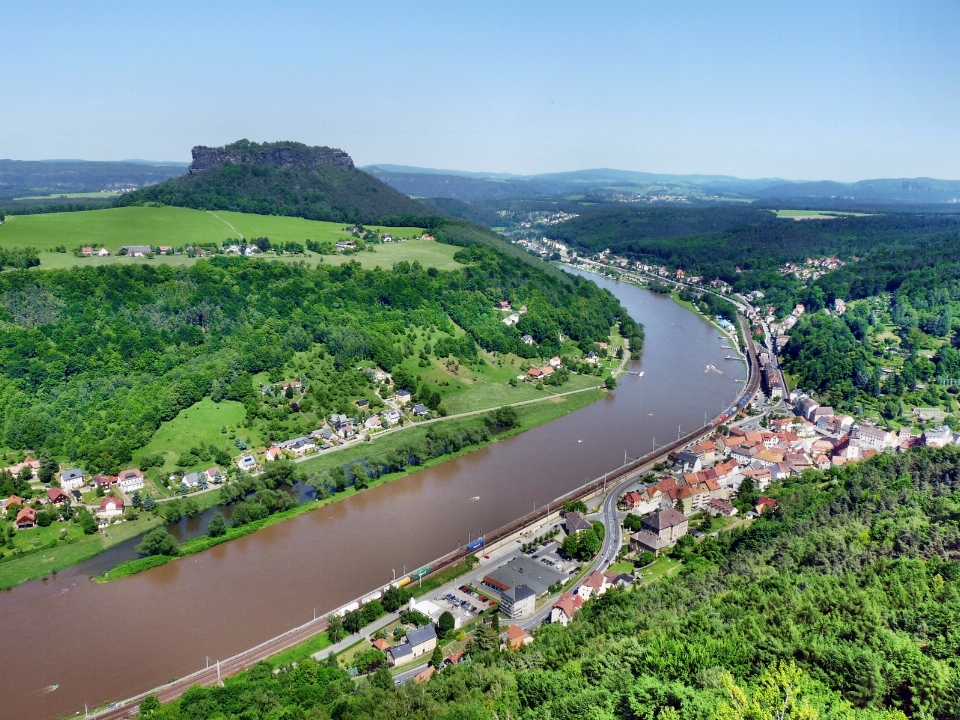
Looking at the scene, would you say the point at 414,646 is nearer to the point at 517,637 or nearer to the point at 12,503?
the point at 517,637

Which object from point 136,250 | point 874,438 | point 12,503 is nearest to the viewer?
point 12,503

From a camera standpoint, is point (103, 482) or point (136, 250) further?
point (136, 250)

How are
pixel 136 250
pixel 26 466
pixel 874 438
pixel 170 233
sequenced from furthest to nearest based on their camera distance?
pixel 170 233 < pixel 136 250 < pixel 874 438 < pixel 26 466

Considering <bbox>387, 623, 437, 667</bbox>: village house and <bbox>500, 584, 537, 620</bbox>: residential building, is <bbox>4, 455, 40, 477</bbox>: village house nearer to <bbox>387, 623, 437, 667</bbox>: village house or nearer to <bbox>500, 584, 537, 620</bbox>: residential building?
<bbox>387, 623, 437, 667</bbox>: village house

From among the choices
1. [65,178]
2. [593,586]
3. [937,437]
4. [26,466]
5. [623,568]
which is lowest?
[623,568]

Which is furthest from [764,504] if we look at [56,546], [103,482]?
[103,482]

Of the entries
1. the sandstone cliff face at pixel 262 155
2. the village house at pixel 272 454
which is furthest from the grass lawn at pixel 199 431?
the sandstone cliff face at pixel 262 155

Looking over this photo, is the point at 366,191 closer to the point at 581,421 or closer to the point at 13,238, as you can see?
the point at 13,238

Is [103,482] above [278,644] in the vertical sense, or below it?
above
